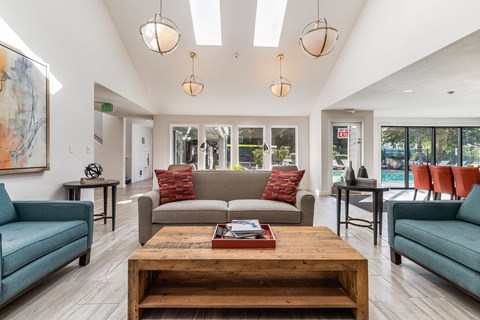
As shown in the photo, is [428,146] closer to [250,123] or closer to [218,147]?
[250,123]

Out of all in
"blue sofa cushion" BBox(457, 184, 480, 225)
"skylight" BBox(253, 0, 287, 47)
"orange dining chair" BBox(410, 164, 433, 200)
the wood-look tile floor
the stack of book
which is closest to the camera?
the wood-look tile floor

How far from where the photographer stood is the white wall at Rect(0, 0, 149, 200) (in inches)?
106

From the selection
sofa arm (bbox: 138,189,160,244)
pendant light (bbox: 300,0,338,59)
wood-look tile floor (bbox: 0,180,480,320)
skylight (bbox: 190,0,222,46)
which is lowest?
wood-look tile floor (bbox: 0,180,480,320)

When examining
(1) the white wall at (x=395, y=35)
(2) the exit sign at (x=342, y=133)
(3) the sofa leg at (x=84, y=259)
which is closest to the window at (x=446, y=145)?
(2) the exit sign at (x=342, y=133)

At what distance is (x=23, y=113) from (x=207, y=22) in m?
3.78

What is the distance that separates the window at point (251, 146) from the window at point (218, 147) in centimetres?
37

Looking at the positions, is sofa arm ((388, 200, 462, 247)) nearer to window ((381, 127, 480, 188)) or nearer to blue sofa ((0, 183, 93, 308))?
blue sofa ((0, 183, 93, 308))

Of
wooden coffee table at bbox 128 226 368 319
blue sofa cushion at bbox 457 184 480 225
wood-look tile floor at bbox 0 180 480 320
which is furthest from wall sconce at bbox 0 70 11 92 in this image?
blue sofa cushion at bbox 457 184 480 225

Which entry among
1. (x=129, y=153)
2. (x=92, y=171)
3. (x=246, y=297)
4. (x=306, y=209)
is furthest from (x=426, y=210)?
(x=129, y=153)

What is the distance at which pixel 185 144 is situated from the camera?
7906mm

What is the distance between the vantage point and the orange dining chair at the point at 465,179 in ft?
14.8

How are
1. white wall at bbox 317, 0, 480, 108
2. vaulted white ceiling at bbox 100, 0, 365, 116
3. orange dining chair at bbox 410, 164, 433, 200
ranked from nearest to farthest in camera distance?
white wall at bbox 317, 0, 480, 108, vaulted white ceiling at bbox 100, 0, 365, 116, orange dining chair at bbox 410, 164, 433, 200

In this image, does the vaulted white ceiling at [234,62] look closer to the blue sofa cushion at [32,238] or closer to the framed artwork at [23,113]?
the framed artwork at [23,113]

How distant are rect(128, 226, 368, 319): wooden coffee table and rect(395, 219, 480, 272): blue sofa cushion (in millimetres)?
764
